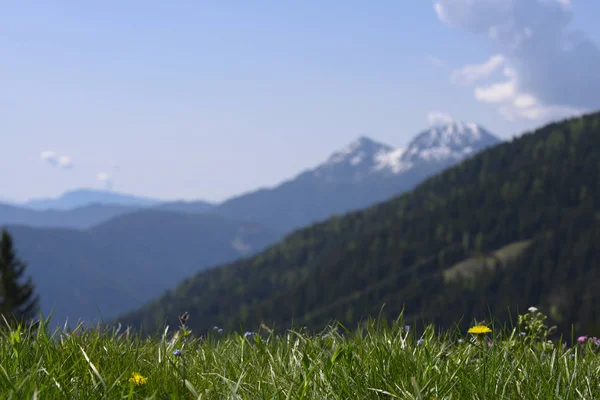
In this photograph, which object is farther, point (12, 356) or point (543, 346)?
point (543, 346)

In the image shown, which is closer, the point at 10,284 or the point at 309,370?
the point at 309,370

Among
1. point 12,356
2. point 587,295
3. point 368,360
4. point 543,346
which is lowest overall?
point 587,295

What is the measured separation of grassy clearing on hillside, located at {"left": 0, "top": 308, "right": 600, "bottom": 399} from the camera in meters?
2.66

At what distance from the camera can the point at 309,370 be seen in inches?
111

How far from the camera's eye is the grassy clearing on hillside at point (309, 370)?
2660mm

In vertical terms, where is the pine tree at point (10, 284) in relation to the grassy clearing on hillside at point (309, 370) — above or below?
below

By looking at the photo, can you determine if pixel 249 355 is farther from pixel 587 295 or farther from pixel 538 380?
pixel 587 295

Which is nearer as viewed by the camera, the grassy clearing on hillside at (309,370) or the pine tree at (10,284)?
the grassy clearing on hillside at (309,370)

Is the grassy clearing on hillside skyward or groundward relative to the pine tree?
skyward

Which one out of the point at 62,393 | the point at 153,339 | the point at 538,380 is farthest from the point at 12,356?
the point at 538,380

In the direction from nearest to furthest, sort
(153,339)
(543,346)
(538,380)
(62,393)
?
(62,393), (538,380), (543,346), (153,339)

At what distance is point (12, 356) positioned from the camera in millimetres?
3160

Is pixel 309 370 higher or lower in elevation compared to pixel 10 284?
higher

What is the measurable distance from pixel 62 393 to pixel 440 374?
1831mm
